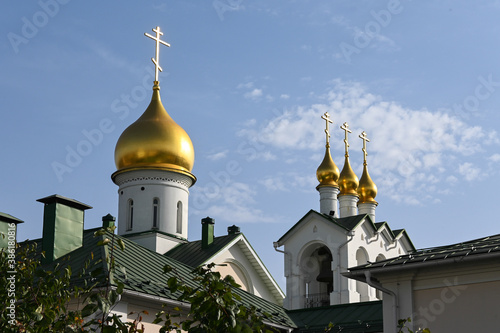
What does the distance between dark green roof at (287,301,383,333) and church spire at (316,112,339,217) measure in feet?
49.3

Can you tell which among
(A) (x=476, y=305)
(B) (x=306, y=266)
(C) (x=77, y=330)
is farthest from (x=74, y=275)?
(B) (x=306, y=266)

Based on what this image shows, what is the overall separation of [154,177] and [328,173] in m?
9.53

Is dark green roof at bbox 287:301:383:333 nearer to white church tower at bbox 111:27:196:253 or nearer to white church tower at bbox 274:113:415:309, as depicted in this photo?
white church tower at bbox 111:27:196:253

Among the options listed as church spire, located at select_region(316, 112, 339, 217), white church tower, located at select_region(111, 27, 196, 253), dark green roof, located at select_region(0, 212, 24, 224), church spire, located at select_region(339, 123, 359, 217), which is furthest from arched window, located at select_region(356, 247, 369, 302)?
dark green roof, located at select_region(0, 212, 24, 224)

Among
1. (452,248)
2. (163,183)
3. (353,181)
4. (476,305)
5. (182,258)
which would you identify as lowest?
(476,305)

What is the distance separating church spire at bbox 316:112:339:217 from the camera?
102 feet

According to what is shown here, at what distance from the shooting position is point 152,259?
Answer: 1420cm

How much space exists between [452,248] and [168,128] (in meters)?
13.8

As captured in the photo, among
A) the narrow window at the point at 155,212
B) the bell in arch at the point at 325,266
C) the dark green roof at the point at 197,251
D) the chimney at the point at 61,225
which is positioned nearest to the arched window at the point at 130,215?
the narrow window at the point at 155,212

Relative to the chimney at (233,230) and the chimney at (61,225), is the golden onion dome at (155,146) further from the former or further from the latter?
the chimney at (61,225)

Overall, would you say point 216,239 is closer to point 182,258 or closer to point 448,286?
point 182,258

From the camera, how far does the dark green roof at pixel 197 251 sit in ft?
70.0

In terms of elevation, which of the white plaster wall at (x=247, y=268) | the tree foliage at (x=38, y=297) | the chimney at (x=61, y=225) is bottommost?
the tree foliage at (x=38, y=297)

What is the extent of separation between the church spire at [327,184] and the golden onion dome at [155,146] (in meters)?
8.12
